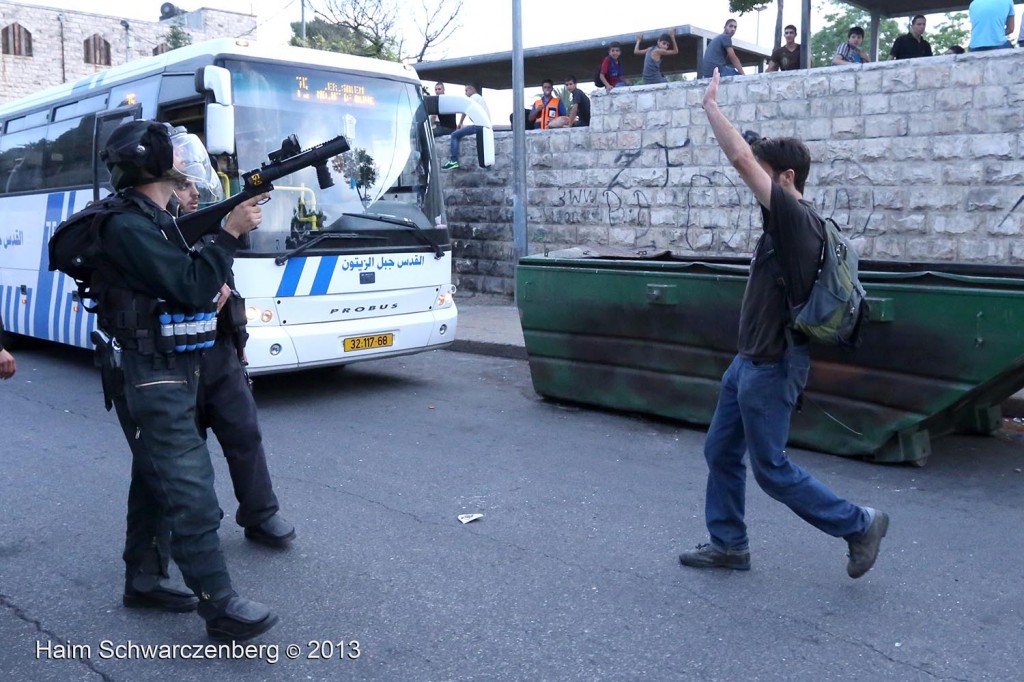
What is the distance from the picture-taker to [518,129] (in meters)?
11.9

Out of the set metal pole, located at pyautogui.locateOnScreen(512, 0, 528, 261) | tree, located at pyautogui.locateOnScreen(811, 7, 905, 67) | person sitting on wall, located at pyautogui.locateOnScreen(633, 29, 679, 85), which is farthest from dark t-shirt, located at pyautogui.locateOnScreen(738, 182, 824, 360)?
tree, located at pyautogui.locateOnScreen(811, 7, 905, 67)

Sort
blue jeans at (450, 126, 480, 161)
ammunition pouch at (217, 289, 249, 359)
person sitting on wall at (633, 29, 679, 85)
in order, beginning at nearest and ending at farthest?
1. ammunition pouch at (217, 289, 249, 359)
2. person sitting on wall at (633, 29, 679, 85)
3. blue jeans at (450, 126, 480, 161)

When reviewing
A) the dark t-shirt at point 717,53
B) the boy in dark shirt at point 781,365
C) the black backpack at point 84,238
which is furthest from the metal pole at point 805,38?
the black backpack at point 84,238

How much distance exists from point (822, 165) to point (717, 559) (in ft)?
23.9

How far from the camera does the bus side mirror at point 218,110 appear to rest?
7.32 metres

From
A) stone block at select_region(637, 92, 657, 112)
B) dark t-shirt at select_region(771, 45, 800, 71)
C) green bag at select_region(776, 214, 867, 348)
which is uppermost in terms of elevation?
dark t-shirt at select_region(771, 45, 800, 71)

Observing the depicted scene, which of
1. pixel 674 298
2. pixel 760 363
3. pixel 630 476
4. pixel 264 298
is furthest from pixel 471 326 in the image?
pixel 760 363

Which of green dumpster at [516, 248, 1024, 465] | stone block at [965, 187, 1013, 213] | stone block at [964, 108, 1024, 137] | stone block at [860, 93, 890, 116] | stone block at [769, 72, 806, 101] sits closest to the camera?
green dumpster at [516, 248, 1024, 465]

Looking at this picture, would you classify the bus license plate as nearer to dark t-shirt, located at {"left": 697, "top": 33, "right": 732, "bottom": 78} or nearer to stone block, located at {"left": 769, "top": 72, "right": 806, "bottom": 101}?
stone block, located at {"left": 769, "top": 72, "right": 806, "bottom": 101}

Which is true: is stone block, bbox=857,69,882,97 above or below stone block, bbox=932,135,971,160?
above

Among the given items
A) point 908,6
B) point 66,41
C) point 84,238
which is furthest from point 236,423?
point 66,41

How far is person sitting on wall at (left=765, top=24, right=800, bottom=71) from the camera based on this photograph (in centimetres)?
1202

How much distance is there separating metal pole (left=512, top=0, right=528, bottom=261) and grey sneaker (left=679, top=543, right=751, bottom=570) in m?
7.78

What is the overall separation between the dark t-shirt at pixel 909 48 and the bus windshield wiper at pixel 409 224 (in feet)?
20.0
